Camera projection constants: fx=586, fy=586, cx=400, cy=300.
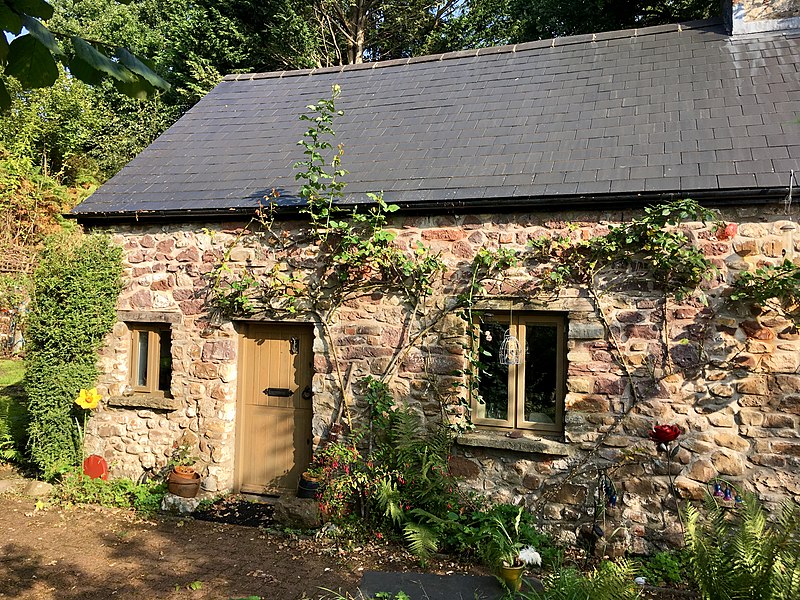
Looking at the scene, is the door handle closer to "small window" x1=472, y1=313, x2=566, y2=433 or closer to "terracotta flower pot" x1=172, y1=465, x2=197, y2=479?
"terracotta flower pot" x1=172, y1=465, x2=197, y2=479

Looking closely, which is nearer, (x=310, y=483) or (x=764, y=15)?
(x=310, y=483)

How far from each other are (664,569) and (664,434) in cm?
120

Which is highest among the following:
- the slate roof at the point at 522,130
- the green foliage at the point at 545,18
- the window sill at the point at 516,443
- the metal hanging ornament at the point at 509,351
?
the green foliage at the point at 545,18

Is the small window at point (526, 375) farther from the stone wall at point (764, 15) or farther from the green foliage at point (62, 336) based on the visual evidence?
the stone wall at point (764, 15)

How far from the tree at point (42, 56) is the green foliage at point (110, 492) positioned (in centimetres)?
549

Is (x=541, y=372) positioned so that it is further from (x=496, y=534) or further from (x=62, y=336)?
(x=62, y=336)

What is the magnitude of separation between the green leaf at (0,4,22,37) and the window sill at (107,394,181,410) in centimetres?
561

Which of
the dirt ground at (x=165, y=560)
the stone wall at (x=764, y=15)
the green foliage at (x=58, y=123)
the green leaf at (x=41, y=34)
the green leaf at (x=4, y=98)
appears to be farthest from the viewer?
the green foliage at (x=58, y=123)

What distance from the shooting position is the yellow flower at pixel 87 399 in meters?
6.81

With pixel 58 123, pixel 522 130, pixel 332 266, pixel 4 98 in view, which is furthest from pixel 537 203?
pixel 58 123

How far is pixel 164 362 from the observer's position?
24.1ft

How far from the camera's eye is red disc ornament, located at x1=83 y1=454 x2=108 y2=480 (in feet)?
22.8

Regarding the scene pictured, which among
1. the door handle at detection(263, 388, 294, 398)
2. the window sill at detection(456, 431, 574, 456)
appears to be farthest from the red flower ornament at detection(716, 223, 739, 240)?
the door handle at detection(263, 388, 294, 398)

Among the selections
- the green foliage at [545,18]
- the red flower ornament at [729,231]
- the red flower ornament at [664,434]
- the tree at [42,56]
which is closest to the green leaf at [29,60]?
the tree at [42,56]
